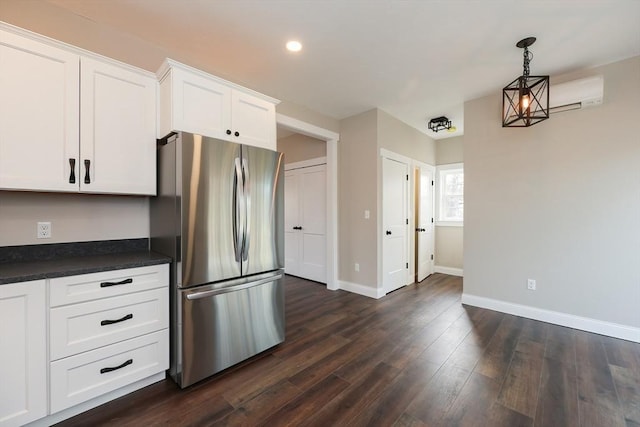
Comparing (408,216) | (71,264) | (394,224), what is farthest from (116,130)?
(408,216)

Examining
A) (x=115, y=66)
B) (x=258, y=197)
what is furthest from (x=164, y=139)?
(x=258, y=197)

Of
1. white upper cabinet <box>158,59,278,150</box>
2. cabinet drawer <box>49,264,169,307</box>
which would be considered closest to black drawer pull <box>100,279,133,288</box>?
cabinet drawer <box>49,264,169,307</box>

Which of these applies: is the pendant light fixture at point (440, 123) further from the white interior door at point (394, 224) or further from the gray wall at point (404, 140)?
the white interior door at point (394, 224)

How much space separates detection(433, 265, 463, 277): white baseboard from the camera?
5124 millimetres

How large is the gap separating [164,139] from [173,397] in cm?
188

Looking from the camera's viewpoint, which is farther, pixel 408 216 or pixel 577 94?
pixel 408 216

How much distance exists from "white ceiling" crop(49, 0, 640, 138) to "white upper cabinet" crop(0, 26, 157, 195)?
0.54m

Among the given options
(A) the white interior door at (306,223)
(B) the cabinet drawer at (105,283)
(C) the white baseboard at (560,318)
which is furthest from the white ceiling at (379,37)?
(C) the white baseboard at (560,318)

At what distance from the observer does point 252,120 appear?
2389 mm

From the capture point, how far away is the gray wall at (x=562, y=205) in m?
2.61

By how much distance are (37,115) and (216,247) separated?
1348 mm

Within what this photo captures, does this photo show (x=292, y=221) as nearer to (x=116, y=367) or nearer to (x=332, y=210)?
(x=332, y=210)

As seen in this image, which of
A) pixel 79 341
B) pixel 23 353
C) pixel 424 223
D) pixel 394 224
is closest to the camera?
pixel 23 353

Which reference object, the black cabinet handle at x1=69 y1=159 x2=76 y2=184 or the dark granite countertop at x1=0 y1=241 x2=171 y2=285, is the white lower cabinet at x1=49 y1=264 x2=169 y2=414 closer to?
the dark granite countertop at x1=0 y1=241 x2=171 y2=285
